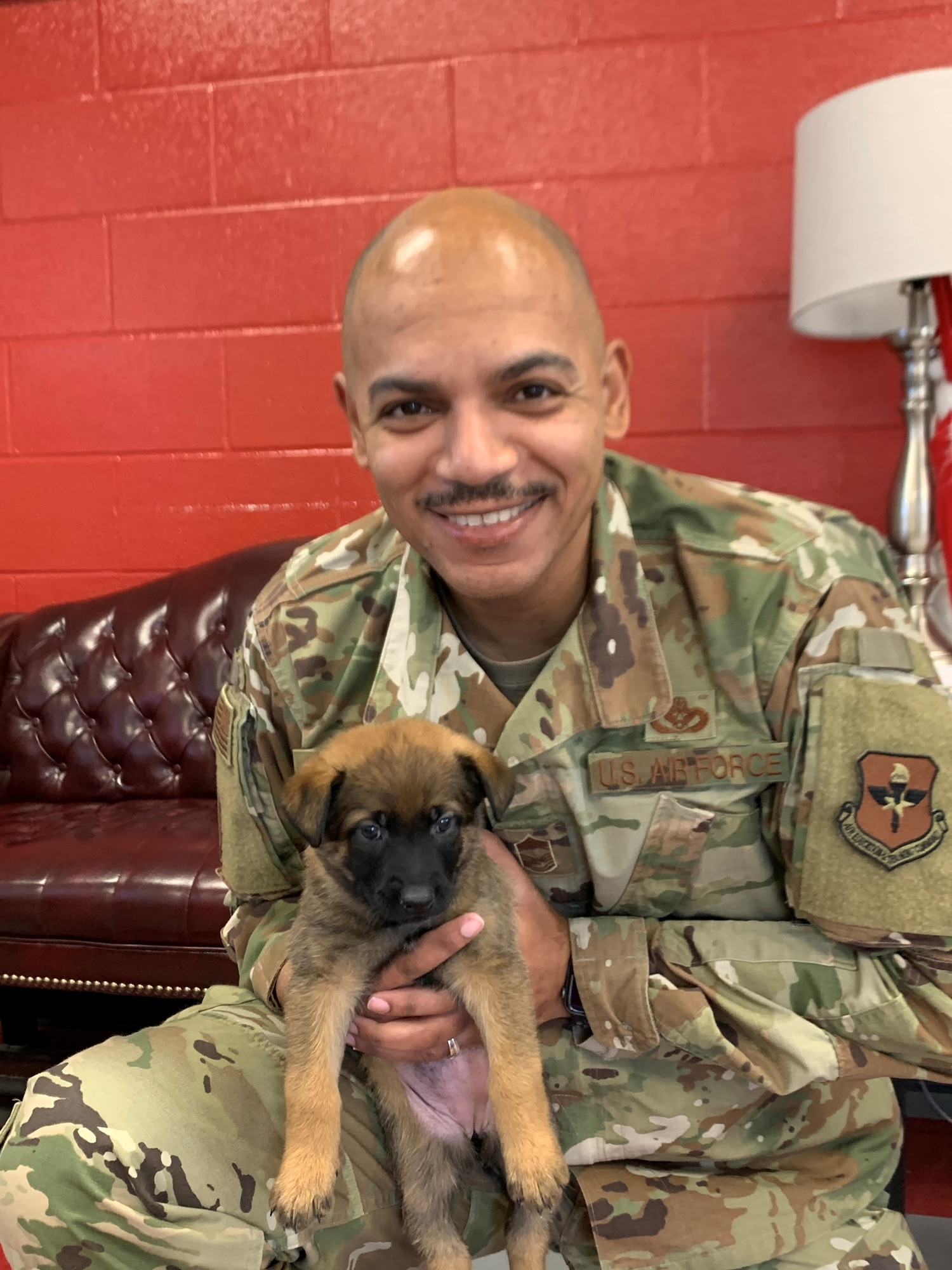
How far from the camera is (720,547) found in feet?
5.30

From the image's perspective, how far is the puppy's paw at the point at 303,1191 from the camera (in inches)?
53.9

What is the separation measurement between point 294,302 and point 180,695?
1506 millimetres

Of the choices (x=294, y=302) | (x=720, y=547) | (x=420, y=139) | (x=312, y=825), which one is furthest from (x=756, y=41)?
(x=312, y=825)

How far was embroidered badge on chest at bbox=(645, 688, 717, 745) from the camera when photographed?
1583 millimetres

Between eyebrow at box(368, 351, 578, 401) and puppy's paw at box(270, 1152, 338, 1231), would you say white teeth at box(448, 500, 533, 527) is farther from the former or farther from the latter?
puppy's paw at box(270, 1152, 338, 1231)

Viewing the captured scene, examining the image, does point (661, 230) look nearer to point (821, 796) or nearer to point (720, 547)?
point (720, 547)

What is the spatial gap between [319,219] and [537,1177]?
→ 3202 millimetres

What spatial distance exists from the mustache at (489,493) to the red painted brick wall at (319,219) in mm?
2016

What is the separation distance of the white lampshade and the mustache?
1.49 m

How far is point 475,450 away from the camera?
1.41 metres

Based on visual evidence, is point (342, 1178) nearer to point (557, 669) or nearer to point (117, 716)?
point (557, 669)

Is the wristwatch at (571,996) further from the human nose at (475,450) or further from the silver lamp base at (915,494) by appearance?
the silver lamp base at (915,494)

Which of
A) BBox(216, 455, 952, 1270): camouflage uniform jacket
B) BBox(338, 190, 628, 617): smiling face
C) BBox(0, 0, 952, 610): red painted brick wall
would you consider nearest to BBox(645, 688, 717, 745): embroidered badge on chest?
BBox(216, 455, 952, 1270): camouflage uniform jacket

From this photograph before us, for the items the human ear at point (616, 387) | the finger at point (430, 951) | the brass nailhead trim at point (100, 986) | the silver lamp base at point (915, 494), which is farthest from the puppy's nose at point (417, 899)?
the silver lamp base at point (915, 494)
